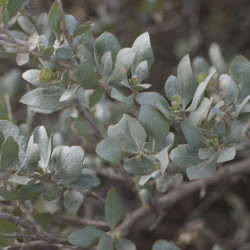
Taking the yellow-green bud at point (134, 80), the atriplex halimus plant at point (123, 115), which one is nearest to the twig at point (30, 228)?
the atriplex halimus plant at point (123, 115)

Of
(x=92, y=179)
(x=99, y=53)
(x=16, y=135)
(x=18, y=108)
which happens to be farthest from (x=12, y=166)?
(x=18, y=108)

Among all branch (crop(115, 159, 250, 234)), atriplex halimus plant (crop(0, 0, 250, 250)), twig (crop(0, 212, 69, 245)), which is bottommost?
branch (crop(115, 159, 250, 234))

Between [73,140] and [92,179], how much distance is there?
73 cm

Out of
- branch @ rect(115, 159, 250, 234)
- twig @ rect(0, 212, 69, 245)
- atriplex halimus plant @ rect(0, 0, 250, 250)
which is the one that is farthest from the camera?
branch @ rect(115, 159, 250, 234)

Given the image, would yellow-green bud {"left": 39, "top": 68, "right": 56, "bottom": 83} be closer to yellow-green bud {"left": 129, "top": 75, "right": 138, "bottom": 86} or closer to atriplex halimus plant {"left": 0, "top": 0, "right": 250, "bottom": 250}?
atriplex halimus plant {"left": 0, "top": 0, "right": 250, "bottom": 250}

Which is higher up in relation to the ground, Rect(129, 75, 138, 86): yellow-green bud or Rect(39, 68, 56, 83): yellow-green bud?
Rect(39, 68, 56, 83): yellow-green bud

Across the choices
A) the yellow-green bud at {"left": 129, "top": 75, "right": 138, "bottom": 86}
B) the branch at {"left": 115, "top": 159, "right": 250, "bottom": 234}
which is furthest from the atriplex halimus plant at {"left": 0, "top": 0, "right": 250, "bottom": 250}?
the branch at {"left": 115, "top": 159, "right": 250, "bottom": 234}

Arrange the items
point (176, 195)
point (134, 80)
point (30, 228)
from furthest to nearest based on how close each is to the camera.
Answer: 1. point (176, 195)
2. point (30, 228)
3. point (134, 80)

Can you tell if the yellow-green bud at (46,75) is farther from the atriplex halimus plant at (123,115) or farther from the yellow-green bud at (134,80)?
the yellow-green bud at (134,80)

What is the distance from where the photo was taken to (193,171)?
825 mm

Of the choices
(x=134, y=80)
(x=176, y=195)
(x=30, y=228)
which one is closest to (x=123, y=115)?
(x=134, y=80)

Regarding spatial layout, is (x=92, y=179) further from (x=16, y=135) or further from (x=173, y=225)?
(x=173, y=225)

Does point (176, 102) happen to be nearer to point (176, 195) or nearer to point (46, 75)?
point (46, 75)

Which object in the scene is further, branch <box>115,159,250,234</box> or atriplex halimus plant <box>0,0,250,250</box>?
branch <box>115,159,250,234</box>
